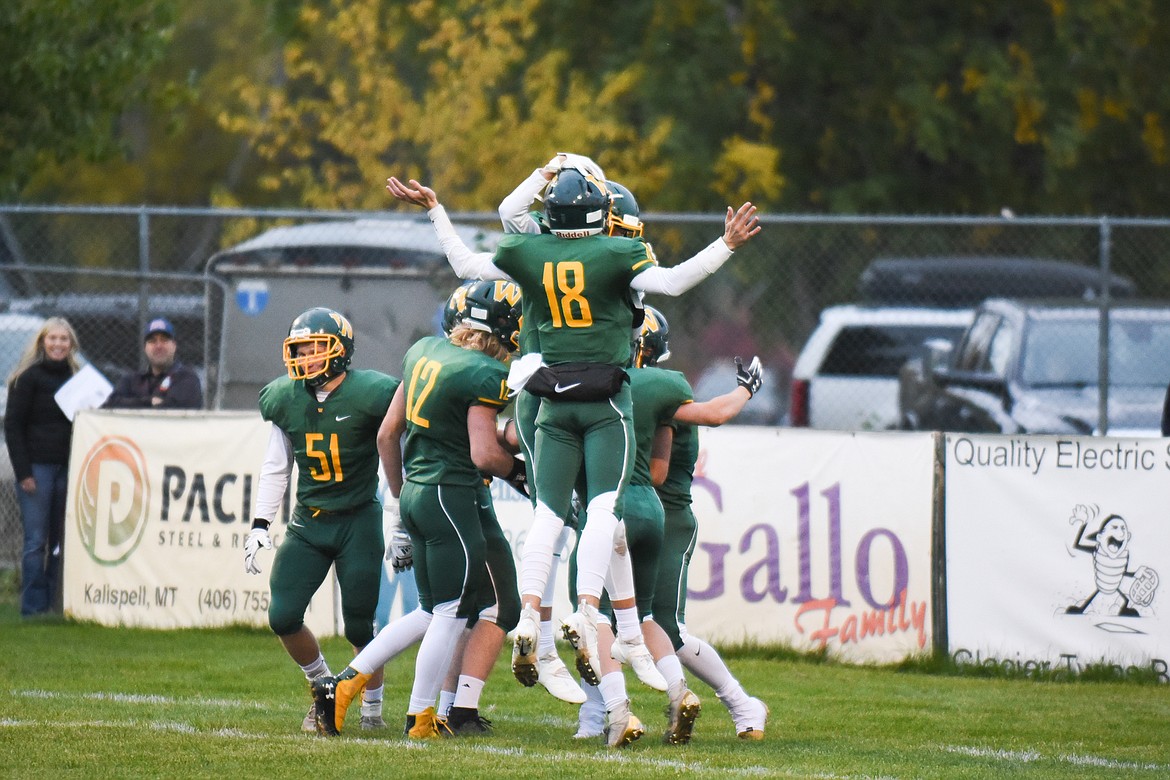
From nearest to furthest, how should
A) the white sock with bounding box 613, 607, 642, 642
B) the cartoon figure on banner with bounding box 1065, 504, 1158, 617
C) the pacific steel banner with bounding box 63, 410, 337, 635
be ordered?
the white sock with bounding box 613, 607, 642, 642
the cartoon figure on banner with bounding box 1065, 504, 1158, 617
the pacific steel banner with bounding box 63, 410, 337, 635

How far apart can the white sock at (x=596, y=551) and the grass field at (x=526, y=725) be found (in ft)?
2.31

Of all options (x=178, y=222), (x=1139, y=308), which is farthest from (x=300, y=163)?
(x=1139, y=308)

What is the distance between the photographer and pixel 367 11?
79.3ft

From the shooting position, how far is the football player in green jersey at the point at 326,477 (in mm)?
8125

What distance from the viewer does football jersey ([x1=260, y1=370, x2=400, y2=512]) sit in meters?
8.17

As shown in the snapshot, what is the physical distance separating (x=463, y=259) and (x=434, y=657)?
179cm

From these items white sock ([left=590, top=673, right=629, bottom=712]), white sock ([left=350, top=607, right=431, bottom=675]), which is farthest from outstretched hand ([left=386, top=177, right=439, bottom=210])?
white sock ([left=590, top=673, right=629, bottom=712])

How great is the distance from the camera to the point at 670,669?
7758 mm

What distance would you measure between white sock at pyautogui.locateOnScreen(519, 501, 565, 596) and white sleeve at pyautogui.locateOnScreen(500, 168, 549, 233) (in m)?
1.34

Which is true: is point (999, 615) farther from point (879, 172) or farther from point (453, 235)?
point (879, 172)

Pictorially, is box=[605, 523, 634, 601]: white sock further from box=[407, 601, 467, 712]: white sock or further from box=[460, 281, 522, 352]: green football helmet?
box=[460, 281, 522, 352]: green football helmet

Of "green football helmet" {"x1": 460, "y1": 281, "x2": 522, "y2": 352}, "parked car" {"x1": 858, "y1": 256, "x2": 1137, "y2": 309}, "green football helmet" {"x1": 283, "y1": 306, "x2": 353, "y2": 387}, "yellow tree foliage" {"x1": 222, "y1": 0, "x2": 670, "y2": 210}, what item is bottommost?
"green football helmet" {"x1": 283, "y1": 306, "x2": 353, "y2": 387}

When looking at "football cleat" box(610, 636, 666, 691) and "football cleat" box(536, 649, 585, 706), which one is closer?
"football cleat" box(610, 636, 666, 691)

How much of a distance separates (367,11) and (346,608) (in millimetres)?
17222
